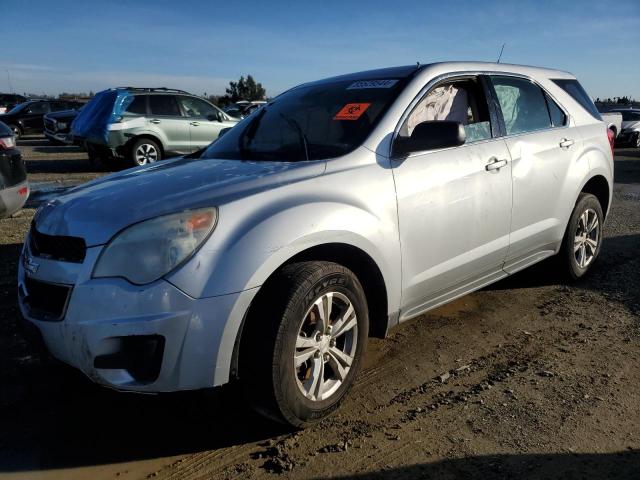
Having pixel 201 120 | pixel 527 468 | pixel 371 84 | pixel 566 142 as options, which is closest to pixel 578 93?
pixel 566 142

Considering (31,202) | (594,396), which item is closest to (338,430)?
(594,396)

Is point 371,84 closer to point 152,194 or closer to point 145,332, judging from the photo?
point 152,194

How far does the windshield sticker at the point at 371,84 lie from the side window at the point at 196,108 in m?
9.53

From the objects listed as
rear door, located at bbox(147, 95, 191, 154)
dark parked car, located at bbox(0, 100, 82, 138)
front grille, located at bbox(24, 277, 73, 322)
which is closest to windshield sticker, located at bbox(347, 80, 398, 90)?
front grille, located at bbox(24, 277, 73, 322)

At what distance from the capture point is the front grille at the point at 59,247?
7.72 feet

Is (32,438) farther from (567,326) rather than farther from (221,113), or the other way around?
(221,113)

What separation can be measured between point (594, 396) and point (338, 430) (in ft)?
4.62

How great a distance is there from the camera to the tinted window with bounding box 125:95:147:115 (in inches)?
451

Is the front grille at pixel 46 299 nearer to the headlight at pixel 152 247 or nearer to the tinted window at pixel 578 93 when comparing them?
the headlight at pixel 152 247

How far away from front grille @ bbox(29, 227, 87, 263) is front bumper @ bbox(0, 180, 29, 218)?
2.72 meters

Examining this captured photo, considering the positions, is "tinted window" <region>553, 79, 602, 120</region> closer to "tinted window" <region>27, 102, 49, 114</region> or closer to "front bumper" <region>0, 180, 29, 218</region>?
"front bumper" <region>0, 180, 29, 218</region>

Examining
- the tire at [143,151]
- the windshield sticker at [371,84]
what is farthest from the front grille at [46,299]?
the tire at [143,151]

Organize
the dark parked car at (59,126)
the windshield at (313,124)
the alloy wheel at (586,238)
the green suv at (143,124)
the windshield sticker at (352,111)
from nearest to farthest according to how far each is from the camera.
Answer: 1. the windshield at (313,124)
2. the windshield sticker at (352,111)
3. the alloy wheel at (586,238)
4. the green suv at (143,124)
5. the dark parked car at (59,126)

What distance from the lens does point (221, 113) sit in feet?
42.1
